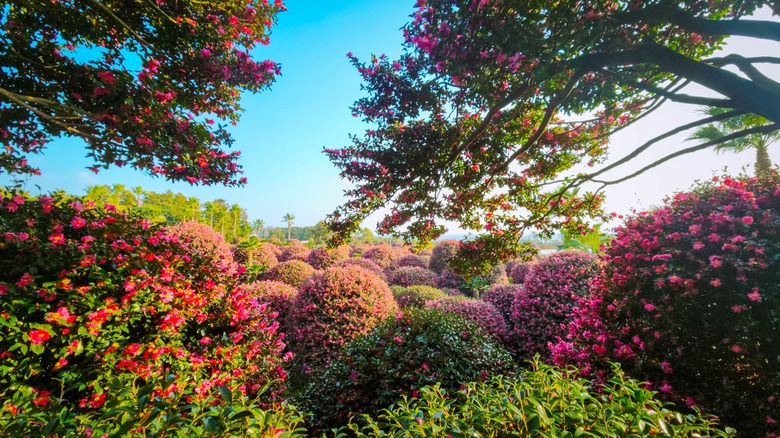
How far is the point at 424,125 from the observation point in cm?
407

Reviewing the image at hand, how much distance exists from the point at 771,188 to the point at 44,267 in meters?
7.29

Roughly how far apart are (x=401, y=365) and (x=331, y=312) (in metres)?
2.62

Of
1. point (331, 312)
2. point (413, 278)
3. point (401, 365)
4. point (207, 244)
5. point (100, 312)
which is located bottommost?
point (401, 365)

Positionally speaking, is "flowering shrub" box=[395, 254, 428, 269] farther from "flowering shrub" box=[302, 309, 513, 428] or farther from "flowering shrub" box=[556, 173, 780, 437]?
"flowering shrub" box=[556, 173, 780, 437]

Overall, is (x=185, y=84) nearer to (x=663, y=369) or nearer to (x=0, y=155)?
(x=0, y=155)

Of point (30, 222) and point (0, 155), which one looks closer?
point (30, 222)

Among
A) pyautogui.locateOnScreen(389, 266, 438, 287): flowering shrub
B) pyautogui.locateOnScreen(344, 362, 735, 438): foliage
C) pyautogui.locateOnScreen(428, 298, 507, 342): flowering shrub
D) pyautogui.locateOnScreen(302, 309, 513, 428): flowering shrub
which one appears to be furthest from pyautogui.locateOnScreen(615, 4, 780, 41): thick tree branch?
pyautogui.locateOnScreen(389, 266, 438, 287): flowering shrub

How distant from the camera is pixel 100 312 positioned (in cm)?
267

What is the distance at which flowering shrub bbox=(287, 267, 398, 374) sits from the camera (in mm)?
5910

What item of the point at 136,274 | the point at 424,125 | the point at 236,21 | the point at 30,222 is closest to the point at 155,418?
the point at 136,274

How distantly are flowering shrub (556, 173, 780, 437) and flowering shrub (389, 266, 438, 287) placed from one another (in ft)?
26.4

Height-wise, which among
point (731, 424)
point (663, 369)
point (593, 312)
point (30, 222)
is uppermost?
point (30, 222)

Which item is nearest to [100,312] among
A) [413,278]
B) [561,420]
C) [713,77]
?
[561,420]

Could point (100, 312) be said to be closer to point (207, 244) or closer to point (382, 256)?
point (207, 244)
